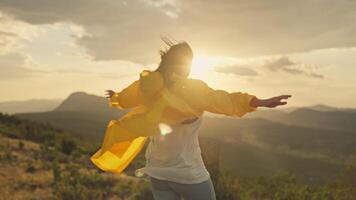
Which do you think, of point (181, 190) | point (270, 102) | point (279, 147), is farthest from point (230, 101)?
point (279, 147)

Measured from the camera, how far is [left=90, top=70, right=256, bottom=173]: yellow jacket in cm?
429

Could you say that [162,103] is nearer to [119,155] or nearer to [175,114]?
[175,114]

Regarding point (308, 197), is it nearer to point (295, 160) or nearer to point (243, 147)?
point (243, 147)

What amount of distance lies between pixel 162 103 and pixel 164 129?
246mm

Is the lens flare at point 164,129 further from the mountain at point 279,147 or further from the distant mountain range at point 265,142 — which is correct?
the mountain at point 279,147

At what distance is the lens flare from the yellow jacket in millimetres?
33

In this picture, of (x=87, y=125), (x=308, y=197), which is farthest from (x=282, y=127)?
(x=308, y=197)

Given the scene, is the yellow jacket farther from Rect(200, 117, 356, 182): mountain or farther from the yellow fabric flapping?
Rect(200, 117, 356, 182): mountain

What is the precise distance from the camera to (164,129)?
4.52 m

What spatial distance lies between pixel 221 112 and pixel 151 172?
85cm

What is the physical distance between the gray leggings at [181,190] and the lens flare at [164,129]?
44 centimetres

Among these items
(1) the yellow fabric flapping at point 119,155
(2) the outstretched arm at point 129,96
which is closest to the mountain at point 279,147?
(1) the yellow fabric flapping at point 119,155

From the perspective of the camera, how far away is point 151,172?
4645 millimetres

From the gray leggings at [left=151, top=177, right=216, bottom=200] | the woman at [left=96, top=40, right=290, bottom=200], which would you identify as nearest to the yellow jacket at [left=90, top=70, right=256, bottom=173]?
the woman at [left=96, top=40, right=290, bottom=200]
